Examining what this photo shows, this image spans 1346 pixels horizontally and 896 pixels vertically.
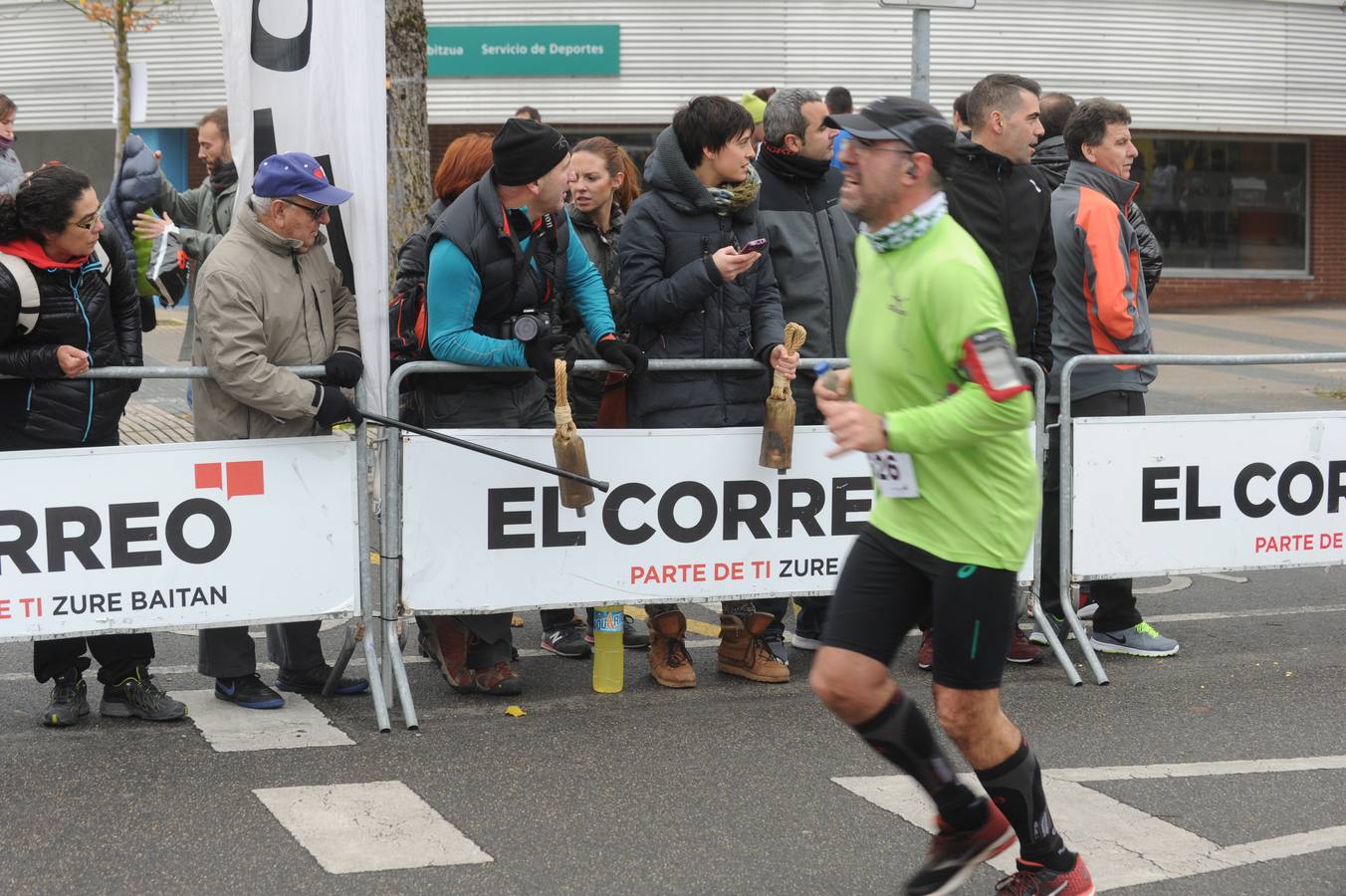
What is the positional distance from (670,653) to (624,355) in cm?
126

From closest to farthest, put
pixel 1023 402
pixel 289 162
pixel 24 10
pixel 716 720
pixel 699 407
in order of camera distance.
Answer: pixel 1023 402
pixel 289 162
pixel 716 720
pixel 699 407
pixel 24 10

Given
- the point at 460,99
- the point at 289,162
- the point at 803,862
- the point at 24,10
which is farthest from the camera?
the point at 24,10

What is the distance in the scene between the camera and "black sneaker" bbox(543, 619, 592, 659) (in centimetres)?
697

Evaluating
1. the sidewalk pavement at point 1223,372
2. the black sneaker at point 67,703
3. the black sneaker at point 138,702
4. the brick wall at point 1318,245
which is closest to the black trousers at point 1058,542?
the black sneaker at point 138,702

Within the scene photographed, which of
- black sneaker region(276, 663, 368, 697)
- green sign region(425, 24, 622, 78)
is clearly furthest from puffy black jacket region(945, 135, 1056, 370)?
green sign region(425, 24, 622, 78)

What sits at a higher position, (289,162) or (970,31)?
(970,31)

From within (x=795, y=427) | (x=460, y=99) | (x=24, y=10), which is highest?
(x=24, y=10)

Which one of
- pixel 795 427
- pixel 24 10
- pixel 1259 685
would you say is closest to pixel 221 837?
pixel 795 427

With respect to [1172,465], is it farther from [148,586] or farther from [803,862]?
[148,586]

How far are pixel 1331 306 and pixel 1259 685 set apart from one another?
61.6ft

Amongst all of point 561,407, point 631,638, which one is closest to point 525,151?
point 561,407

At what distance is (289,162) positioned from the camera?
18.3ft

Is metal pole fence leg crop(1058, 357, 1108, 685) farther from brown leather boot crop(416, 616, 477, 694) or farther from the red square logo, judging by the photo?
the red square logo

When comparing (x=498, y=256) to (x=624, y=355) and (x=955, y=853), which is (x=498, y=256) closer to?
(x=624, y=355)
